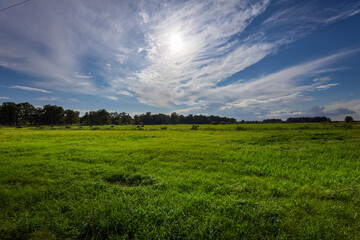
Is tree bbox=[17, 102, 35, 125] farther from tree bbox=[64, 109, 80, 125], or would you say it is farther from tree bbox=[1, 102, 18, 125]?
tree bbox=[64, 109, 80, 125]

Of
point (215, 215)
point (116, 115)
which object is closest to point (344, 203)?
point (215, 215)

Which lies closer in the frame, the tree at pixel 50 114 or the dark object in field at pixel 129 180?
the dark object in field at pixel 129 180

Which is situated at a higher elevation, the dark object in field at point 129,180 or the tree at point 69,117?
the tree at point 69,117

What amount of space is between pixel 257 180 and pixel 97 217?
686 cm

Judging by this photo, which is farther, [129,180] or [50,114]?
[50,114]

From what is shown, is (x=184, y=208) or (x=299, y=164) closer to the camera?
(x=184, y=208)

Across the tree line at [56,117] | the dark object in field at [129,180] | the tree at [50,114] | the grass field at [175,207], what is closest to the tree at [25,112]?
the tree line at [56,117]

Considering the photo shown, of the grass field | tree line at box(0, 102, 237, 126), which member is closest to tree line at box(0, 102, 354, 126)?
tree line at box(0, 102, 237, 126)

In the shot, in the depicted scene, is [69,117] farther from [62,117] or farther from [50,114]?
[50,114]

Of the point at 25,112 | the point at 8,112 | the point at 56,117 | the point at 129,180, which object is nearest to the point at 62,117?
the point at 56,117

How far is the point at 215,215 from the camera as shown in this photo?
430 centimetres

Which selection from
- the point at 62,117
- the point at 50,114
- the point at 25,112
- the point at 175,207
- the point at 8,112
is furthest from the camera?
the point at 62,117

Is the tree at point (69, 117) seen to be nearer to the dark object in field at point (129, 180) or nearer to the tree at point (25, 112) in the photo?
the tree at point (25, 112)

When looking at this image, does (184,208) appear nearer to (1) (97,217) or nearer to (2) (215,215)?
(2) (215,215)
